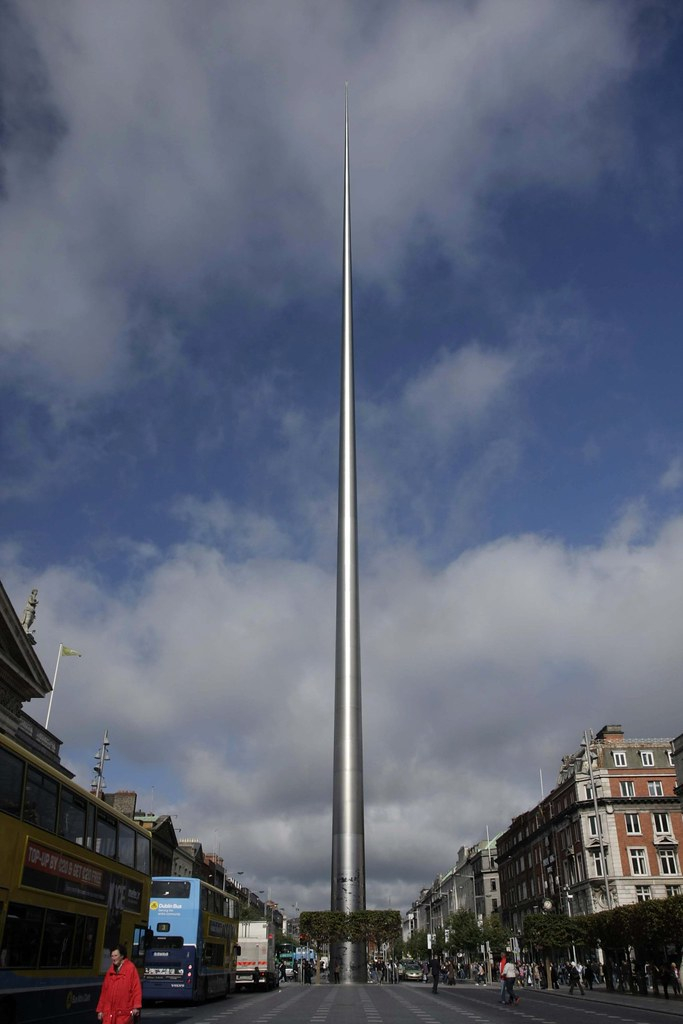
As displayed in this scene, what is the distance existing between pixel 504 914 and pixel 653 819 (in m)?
59.4

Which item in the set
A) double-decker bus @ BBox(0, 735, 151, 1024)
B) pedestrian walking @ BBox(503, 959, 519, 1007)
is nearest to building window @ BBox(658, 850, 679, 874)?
pedestrian walking @ BBox(503, 959, 519, 1007)

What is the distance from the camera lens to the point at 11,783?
14961mm

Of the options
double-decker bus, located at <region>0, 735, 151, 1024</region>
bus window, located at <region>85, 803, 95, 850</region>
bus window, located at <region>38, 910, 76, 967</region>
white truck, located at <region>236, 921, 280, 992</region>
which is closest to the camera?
double-decker bus, located at <region>0, 735, 151, 1024</region>

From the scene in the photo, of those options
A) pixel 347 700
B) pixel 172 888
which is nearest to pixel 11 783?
pixel 172 888

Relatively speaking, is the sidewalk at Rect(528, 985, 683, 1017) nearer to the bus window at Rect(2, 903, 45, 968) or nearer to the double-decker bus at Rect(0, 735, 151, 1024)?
the double-decker bus at Rect(0, 735, 151, 1024)

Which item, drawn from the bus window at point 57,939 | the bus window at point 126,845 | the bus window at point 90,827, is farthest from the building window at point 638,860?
the bus window at point 57,939

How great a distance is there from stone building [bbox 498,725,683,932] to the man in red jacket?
69546mm

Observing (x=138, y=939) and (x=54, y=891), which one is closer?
(x=54, y=891)

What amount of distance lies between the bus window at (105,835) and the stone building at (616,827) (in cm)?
6405

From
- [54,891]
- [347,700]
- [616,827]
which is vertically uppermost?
[347,700]

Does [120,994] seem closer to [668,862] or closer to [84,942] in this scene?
[84,942]

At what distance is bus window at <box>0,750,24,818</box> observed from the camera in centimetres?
1462

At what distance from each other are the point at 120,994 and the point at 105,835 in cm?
681

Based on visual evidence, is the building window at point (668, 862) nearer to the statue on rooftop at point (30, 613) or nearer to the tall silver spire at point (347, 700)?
the tall silver spire at point (347, 700)
